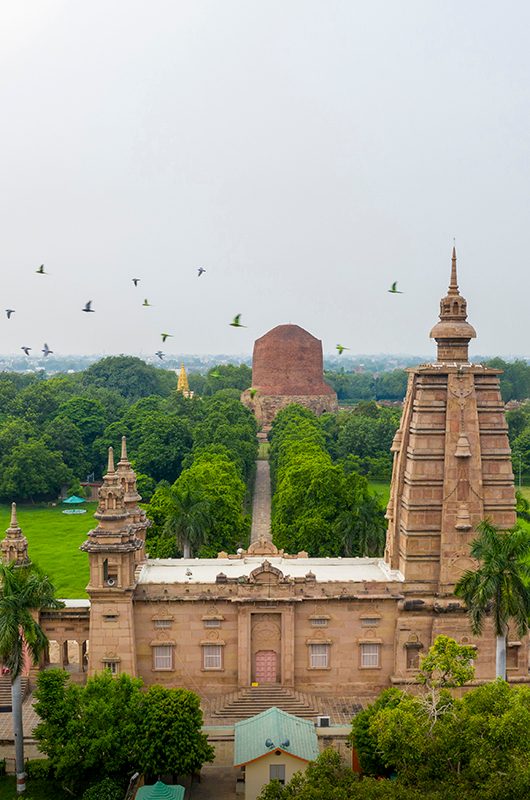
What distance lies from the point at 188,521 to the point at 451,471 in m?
17.6

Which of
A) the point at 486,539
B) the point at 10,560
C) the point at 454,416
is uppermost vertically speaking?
the point at 454,416

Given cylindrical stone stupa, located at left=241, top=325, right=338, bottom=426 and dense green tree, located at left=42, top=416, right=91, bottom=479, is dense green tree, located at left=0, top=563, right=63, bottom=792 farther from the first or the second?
cylindrical stone stupa, located at left=241, top=325, right=338, bottom=426

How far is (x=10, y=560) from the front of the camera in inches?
1405

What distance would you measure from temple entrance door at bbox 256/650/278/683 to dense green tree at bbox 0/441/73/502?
1862 inches

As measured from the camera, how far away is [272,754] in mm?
27078

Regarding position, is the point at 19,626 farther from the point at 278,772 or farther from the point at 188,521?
the point at 188,521

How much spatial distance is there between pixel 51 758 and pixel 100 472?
6429cm

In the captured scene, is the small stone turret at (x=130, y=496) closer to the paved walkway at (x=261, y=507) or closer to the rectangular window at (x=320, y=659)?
the rectangular window at (x=320, y=659)

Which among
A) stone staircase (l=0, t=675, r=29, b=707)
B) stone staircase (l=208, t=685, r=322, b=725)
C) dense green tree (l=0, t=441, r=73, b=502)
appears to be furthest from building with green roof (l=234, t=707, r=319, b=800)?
dense green tree (l=0, t=441, r=73, b=502)

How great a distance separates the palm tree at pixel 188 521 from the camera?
4603 centimetres

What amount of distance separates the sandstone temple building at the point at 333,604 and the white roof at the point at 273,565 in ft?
0.83

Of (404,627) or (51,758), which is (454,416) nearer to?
(404,627)

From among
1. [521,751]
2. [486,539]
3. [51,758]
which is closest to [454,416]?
[486,539]

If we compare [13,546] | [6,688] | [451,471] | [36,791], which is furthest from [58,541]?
[451,471]
